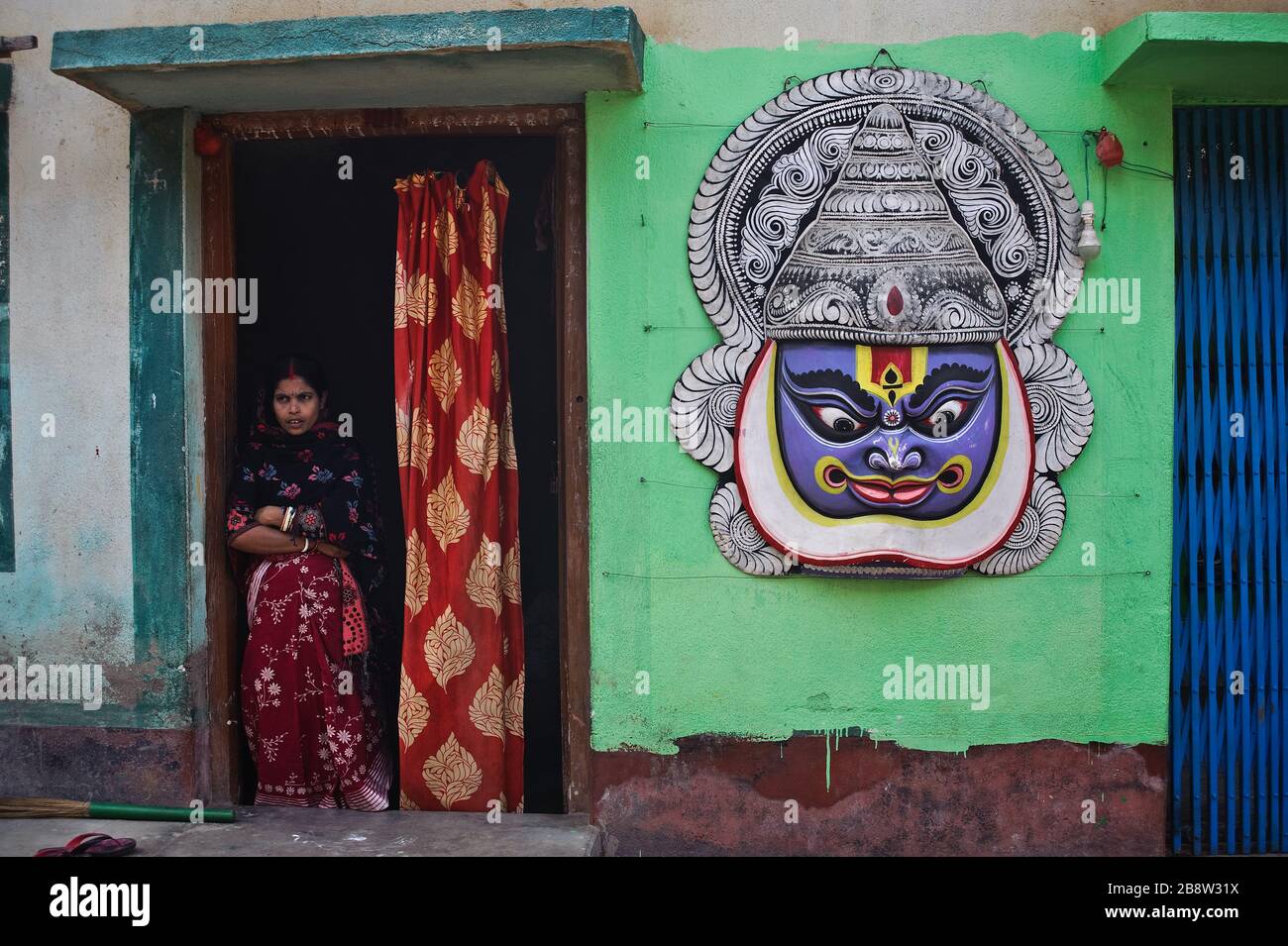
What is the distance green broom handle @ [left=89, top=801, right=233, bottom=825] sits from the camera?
3.85m

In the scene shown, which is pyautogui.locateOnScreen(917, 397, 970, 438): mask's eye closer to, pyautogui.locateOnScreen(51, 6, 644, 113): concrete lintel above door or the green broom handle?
pyautogui.locateOnScreen(51, 6, 644, 113): concrete lintel above door

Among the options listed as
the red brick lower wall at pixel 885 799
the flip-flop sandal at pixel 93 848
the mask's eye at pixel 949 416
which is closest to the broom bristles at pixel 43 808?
the flip-flop sandal at pixel 93 848

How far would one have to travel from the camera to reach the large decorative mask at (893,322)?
369cm

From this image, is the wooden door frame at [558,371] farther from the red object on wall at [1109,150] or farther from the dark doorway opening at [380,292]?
the red object on wall at [1109,150]

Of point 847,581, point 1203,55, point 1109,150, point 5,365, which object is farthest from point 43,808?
point 1203,55

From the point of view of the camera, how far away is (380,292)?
559 cm

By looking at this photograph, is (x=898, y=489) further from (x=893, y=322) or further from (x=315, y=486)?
(x=315, y=486)

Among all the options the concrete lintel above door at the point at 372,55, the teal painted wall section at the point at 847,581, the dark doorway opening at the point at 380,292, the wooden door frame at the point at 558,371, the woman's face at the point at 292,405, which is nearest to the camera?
the concrete lintel above door at the point at 372,55

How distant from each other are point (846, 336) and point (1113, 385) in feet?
3.24

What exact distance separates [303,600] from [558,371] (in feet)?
4.52

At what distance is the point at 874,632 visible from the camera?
377 cm

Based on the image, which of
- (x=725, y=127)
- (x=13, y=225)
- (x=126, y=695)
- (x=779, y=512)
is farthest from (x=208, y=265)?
(x=779, y=512)

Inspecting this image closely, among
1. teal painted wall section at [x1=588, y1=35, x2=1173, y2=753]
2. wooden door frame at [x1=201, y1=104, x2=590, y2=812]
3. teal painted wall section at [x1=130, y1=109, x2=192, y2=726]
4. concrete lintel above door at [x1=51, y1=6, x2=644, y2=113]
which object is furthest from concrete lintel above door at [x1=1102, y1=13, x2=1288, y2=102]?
teal painted wall section at [x1=130, y1=109, x2=192, y2=726]

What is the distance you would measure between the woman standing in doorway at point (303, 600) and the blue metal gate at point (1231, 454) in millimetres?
3177
